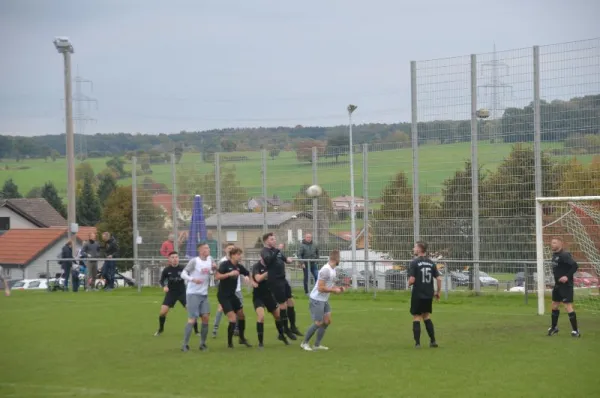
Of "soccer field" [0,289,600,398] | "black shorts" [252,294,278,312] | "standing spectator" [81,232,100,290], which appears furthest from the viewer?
"standing spectator" [81,232,100,290]

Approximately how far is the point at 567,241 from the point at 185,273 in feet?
37.8

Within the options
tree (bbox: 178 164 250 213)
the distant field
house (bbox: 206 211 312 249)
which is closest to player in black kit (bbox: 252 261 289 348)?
the distant field

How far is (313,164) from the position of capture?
3291 cm

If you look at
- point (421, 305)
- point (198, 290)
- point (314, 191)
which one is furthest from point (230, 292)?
point (314, 191)

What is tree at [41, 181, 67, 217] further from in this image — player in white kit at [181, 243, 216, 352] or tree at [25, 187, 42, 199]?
player in white kit at [181, 243, 216, 352]

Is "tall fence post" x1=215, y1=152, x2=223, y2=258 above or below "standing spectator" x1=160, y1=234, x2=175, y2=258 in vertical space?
above

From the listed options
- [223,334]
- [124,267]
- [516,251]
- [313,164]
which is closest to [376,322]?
[223,334]

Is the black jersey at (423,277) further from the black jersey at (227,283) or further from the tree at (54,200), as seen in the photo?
the tree at (54,200)

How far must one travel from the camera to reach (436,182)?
97.3 ft

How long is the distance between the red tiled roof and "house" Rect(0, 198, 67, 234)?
8.75 meters

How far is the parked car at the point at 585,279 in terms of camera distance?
77.7 feet

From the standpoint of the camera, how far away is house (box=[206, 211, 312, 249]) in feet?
108

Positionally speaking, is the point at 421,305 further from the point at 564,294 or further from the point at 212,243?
the point at 212,243

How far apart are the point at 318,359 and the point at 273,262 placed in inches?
140
